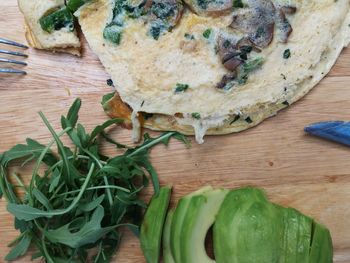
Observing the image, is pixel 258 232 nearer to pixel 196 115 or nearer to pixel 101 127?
pixel 196 115

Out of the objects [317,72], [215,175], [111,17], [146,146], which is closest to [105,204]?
[146,146]

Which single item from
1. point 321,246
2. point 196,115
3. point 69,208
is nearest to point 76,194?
point 69,208

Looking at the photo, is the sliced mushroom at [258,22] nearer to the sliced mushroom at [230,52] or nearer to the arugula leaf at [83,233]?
the sliced mushroom at [230,52]

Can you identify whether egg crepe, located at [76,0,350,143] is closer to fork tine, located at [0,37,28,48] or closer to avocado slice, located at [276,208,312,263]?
fork tine, located at [0,37,28,48]

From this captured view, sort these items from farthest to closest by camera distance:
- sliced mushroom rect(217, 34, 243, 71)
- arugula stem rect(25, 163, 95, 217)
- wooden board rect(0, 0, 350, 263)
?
1. wooden board rect(0, 0, 350, 263)
2. sliced mushroom rect(217, 34, 243, 71)
3. arugula stem rect(25, 163, 95, 217)

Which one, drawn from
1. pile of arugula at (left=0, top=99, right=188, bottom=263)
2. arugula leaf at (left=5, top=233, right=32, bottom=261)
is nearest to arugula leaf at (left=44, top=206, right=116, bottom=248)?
pile of arugula at (left=0, top=99, right=188, bottom=263)

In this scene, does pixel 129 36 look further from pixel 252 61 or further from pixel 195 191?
pixel 195 191

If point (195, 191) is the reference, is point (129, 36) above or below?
above
